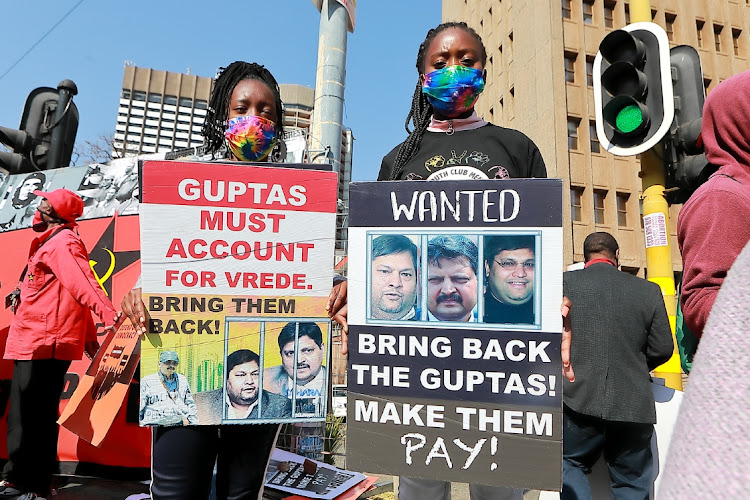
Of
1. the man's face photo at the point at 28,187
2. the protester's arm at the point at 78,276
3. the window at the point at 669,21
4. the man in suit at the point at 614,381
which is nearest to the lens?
the protester's arm at the point at 78,276

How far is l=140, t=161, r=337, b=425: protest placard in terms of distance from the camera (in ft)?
5.65

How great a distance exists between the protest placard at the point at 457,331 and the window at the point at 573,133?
22.7 m

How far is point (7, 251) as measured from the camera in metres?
4.83

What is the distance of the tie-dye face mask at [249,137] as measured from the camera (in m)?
2.13

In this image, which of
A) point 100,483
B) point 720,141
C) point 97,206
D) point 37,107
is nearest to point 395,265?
point 720,141


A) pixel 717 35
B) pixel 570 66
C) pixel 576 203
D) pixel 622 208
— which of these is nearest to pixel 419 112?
pixel 576 203

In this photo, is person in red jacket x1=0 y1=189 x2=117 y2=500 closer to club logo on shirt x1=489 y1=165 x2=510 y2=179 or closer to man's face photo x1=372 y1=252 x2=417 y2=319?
man's face photo x1=372 y1=252 x2=417 y2=319

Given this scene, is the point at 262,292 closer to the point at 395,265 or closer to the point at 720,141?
the point at 395,265

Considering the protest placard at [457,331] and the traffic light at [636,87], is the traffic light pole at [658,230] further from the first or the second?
the protest placard at [457,331]

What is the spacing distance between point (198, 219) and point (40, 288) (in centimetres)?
191

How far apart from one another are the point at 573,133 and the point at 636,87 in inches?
821

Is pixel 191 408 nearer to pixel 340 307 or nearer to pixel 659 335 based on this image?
pixel 340 307

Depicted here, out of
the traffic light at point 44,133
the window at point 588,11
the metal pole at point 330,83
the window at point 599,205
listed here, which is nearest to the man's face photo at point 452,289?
the metal pole at point 330,83

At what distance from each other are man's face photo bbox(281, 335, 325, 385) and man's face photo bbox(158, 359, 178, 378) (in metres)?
0.33
